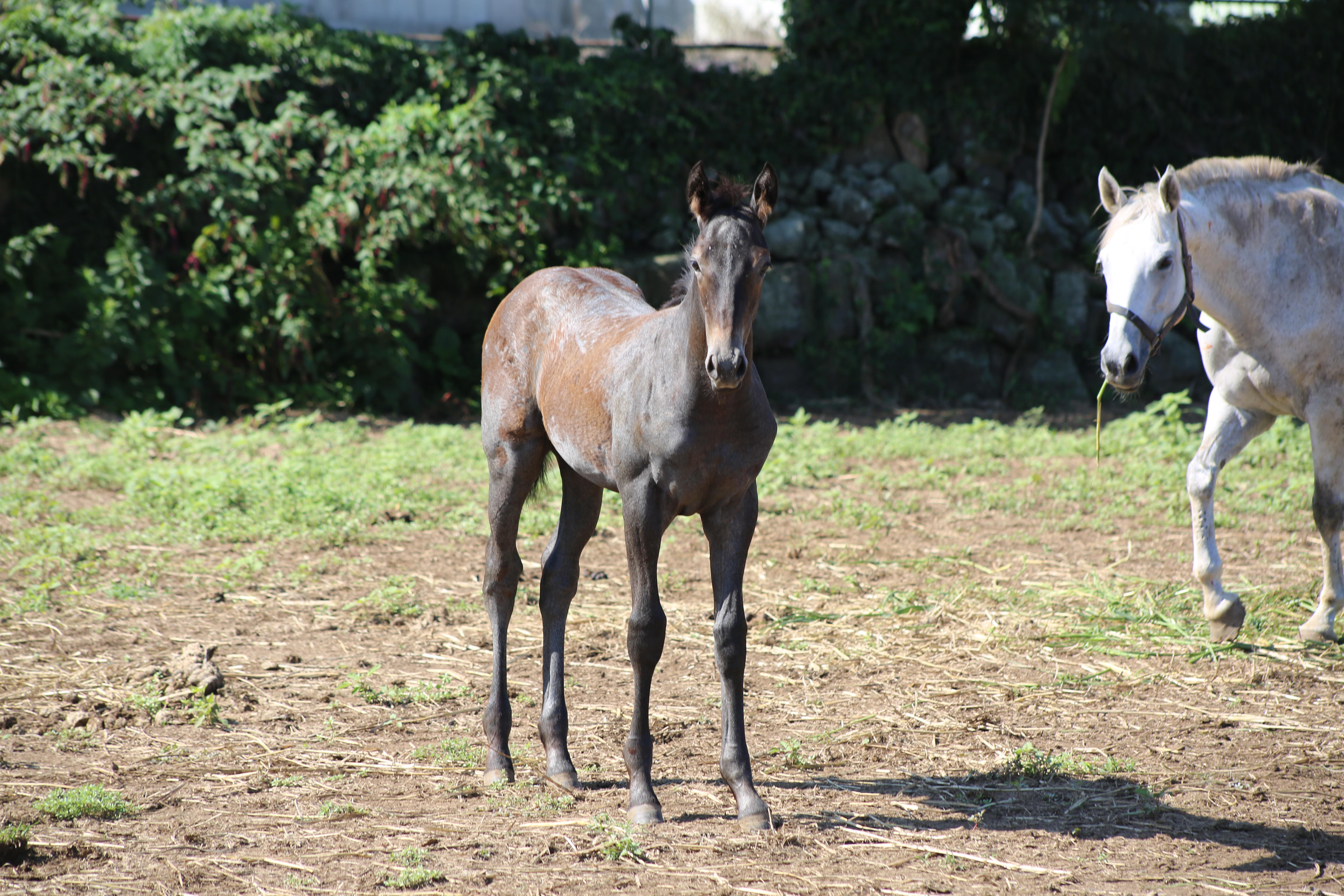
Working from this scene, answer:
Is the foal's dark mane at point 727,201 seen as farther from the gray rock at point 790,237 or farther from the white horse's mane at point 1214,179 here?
the gray rock at point 790,237

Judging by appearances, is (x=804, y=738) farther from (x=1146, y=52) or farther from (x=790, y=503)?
(x=1146, y=52)

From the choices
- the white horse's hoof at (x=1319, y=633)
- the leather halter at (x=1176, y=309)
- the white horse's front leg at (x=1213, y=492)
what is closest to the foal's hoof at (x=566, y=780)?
the leather halter at (x=1176, y=309)

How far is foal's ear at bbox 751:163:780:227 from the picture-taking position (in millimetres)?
3061

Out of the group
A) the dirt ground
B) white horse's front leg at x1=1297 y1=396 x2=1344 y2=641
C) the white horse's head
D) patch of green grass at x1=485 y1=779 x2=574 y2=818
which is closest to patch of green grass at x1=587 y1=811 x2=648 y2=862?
the dirt ground

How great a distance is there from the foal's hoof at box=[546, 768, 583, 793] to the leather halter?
8.98 feet

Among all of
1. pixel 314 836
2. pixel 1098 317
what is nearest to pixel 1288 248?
pixel 314 836

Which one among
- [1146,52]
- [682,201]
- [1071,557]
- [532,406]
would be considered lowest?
[1071,557]

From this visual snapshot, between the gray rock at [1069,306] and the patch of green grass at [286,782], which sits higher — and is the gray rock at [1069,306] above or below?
above

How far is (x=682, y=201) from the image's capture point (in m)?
11.8

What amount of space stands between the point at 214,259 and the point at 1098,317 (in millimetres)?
9525

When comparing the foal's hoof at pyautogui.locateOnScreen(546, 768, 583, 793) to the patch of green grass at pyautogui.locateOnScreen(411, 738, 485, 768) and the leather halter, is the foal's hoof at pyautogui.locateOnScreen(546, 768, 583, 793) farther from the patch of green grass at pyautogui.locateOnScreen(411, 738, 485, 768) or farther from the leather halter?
the leather halter

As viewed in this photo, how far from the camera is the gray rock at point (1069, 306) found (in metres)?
11.8

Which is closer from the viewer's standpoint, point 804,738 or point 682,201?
point 804,738

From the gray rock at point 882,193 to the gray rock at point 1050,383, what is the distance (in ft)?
8.02
